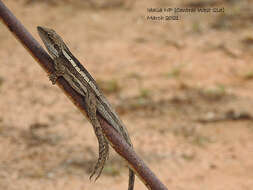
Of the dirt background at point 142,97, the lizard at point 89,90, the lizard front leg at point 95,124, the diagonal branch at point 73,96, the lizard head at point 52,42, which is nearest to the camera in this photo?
the diagonal branch at point 73,96

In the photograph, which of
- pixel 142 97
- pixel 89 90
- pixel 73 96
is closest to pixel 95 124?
pixel 89 90

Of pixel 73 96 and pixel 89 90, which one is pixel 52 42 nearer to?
pixel 89 90

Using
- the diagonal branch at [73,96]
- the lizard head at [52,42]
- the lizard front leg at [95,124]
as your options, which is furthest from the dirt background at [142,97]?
the diagonal branch at [73,96]

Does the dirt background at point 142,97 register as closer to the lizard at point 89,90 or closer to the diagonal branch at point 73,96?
the lizard at point 89,90

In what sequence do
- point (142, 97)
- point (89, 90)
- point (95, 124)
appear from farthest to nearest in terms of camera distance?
point (142, 97), point (89, 90), point (95, 124)

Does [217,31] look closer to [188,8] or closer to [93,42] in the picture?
[188,8]

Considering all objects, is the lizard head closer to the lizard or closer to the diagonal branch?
the lizard
